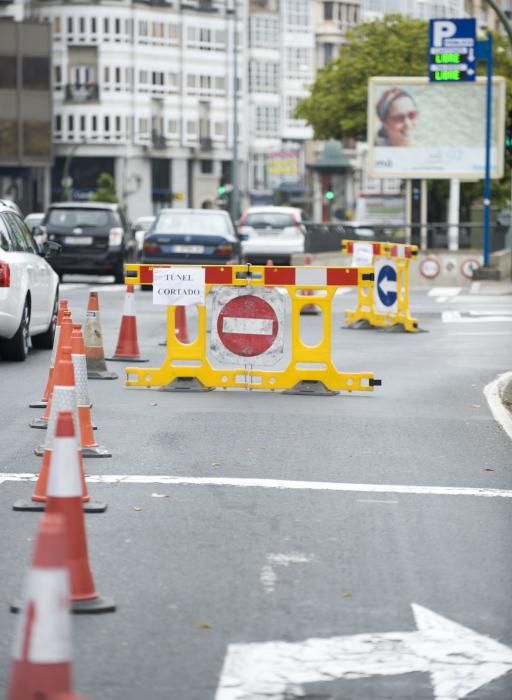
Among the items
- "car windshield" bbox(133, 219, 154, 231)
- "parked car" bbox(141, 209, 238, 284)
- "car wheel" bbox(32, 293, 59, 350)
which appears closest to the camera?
"car wheel" bbox(32, 293, 59, 350)

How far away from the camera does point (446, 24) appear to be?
46938mm

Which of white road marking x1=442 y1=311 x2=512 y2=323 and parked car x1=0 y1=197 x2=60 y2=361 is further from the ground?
parked car x1=0 y1=197 x2=60 y2=361

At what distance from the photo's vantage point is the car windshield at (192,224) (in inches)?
1351

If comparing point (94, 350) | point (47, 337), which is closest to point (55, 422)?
point (94, 350)

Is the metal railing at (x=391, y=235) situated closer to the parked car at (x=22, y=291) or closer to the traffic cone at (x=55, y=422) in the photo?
the parked car at (x=22, y=291)

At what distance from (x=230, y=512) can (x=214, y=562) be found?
1317mm

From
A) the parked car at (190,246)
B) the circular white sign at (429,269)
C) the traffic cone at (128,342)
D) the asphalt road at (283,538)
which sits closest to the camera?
the asphalt road at (283,538)

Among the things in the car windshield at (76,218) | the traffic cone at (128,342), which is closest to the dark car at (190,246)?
the car windshield at (76,218)

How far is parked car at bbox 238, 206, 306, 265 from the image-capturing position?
44375mm

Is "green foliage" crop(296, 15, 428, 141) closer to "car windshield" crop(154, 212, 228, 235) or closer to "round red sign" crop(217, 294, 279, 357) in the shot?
"car windshield" crop(154, 212, 228, 235)

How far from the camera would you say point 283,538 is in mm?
8656

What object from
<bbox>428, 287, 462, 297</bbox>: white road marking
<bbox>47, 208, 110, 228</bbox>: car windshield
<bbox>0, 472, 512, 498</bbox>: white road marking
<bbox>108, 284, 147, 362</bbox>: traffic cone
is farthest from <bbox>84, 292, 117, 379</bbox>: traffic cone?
<bbox>428, 287, 462, 297</bbox>: white road marking

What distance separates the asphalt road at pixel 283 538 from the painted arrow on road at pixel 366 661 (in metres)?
0.01

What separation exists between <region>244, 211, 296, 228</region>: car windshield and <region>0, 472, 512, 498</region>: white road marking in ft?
113
